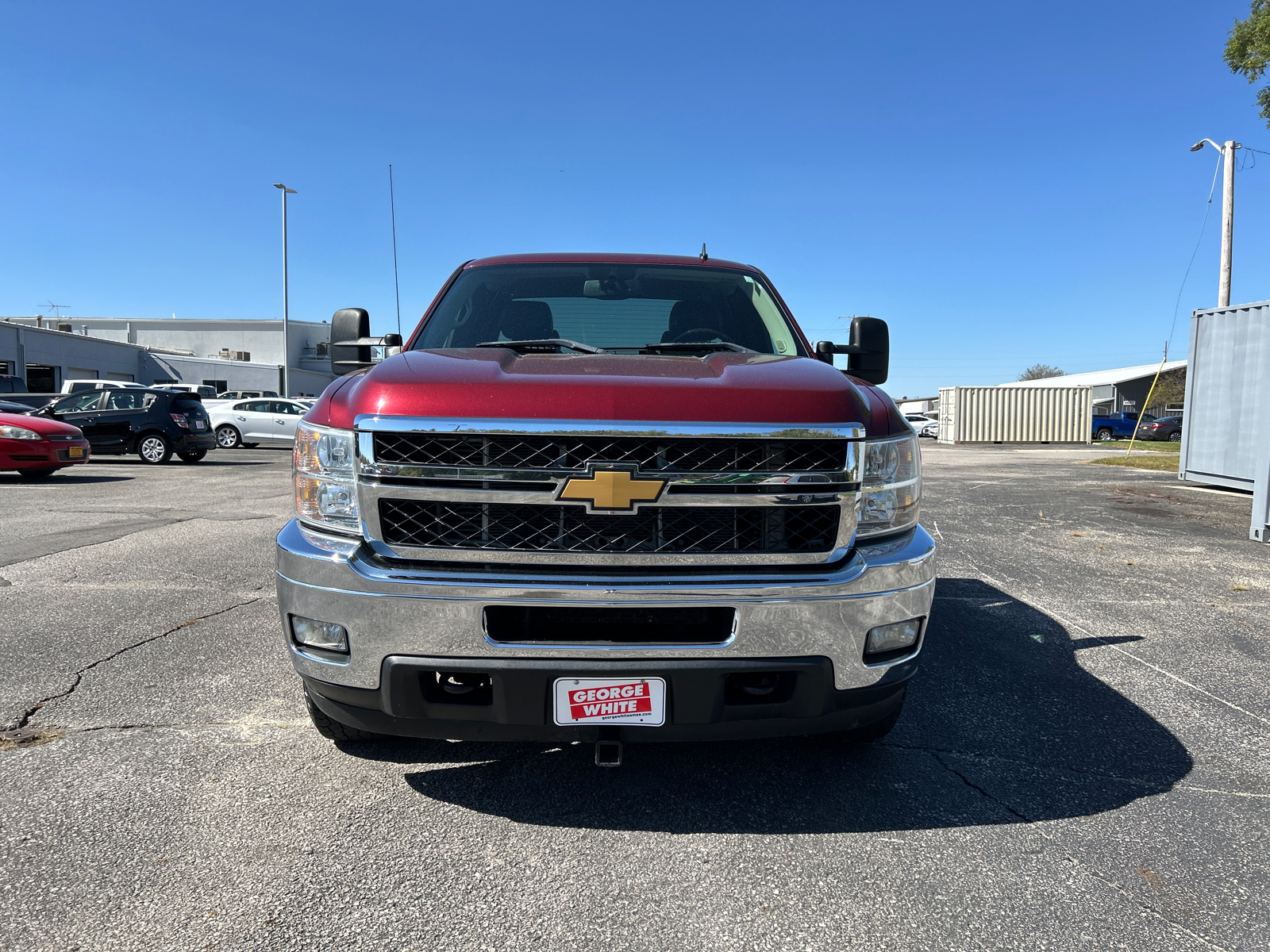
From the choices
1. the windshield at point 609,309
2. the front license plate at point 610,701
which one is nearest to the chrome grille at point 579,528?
the front license plate at point 610,701

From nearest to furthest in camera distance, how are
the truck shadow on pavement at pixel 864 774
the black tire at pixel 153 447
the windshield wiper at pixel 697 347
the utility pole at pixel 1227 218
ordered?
the truck shadow on pavement at pixel 864 774
the windshield wiper at pixel 697 347
the black tire at pixel 153 447
the utility pole at pixel 1227 218

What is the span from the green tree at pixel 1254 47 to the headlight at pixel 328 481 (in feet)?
83.7

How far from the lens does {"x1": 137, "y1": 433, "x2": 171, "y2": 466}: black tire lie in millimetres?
16688

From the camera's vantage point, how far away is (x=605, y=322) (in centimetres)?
377

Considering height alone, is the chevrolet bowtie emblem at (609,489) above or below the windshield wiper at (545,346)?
below

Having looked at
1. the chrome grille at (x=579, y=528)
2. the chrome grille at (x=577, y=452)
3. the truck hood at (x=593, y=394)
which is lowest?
the chrome grille at (x=579, y=528)

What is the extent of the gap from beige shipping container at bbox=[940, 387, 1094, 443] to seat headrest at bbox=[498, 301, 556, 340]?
4054cm

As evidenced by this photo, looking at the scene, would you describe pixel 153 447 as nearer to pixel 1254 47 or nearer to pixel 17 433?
pixel 17 433

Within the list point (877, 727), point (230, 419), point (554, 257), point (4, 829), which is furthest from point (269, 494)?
point (230, 419)

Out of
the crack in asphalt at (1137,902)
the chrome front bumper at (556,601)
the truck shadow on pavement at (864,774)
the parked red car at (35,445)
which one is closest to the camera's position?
the crack in asphalt at (1137,902)

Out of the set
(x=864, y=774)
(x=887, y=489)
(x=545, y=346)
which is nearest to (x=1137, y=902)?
(x=864, y=774)

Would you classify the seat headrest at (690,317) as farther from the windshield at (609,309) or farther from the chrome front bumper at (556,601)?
the chrome front bumper at (556,601)

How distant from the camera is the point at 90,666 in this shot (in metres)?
3.78

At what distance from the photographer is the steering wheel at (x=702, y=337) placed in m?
3.67
